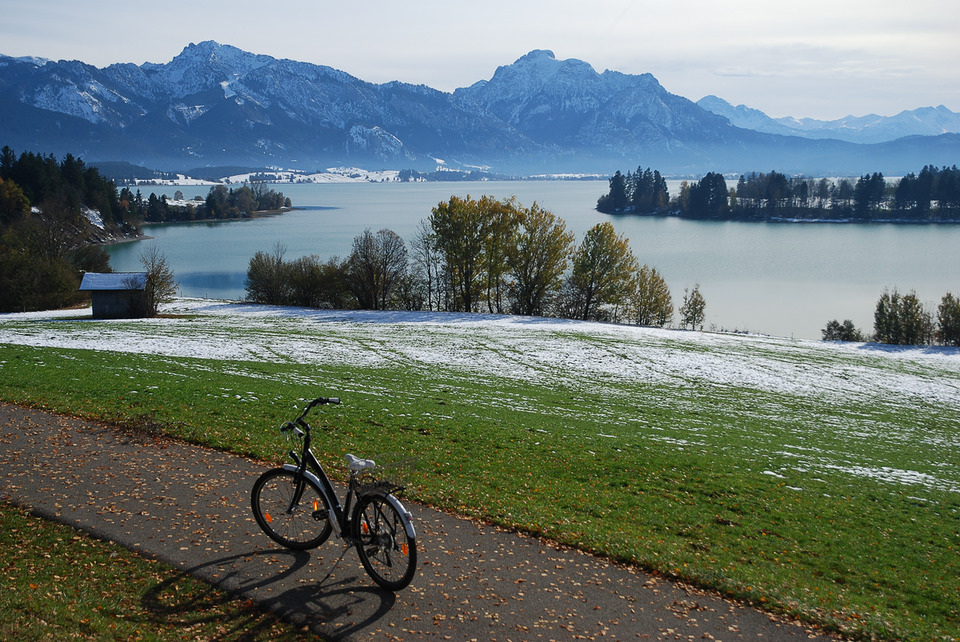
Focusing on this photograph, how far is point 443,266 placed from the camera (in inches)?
2815

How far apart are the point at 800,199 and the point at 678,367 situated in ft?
553

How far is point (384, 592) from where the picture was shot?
317 inches

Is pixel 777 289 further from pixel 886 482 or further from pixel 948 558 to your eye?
pixel 948 558

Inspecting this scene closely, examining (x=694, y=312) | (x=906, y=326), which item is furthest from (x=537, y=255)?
(x=906, y=326)

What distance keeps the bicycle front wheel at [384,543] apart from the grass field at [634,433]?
101 inches

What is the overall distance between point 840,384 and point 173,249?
4488 inches

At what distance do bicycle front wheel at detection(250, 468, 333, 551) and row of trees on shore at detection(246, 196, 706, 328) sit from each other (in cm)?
5931

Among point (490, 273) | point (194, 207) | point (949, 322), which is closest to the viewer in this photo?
point (949, 322)

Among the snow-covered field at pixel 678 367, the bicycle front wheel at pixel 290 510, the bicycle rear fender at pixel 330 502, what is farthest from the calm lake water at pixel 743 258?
the bicycle rear fender at pixel 330 502

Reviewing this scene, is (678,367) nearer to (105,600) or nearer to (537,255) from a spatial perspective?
(105,600)

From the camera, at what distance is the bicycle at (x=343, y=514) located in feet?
26.3

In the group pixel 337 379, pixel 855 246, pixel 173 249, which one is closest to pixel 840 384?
pixel 337 379

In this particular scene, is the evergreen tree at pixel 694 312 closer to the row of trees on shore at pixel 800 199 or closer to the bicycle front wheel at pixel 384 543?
the bicycle front wheel at pixel 384 543

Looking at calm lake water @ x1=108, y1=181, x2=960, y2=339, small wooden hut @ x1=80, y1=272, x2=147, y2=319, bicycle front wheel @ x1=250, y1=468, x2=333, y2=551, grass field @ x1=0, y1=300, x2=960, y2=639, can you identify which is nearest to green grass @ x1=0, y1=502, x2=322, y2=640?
bicycle front wheel @ x1=250, y1=468, x2=333, y2=551
